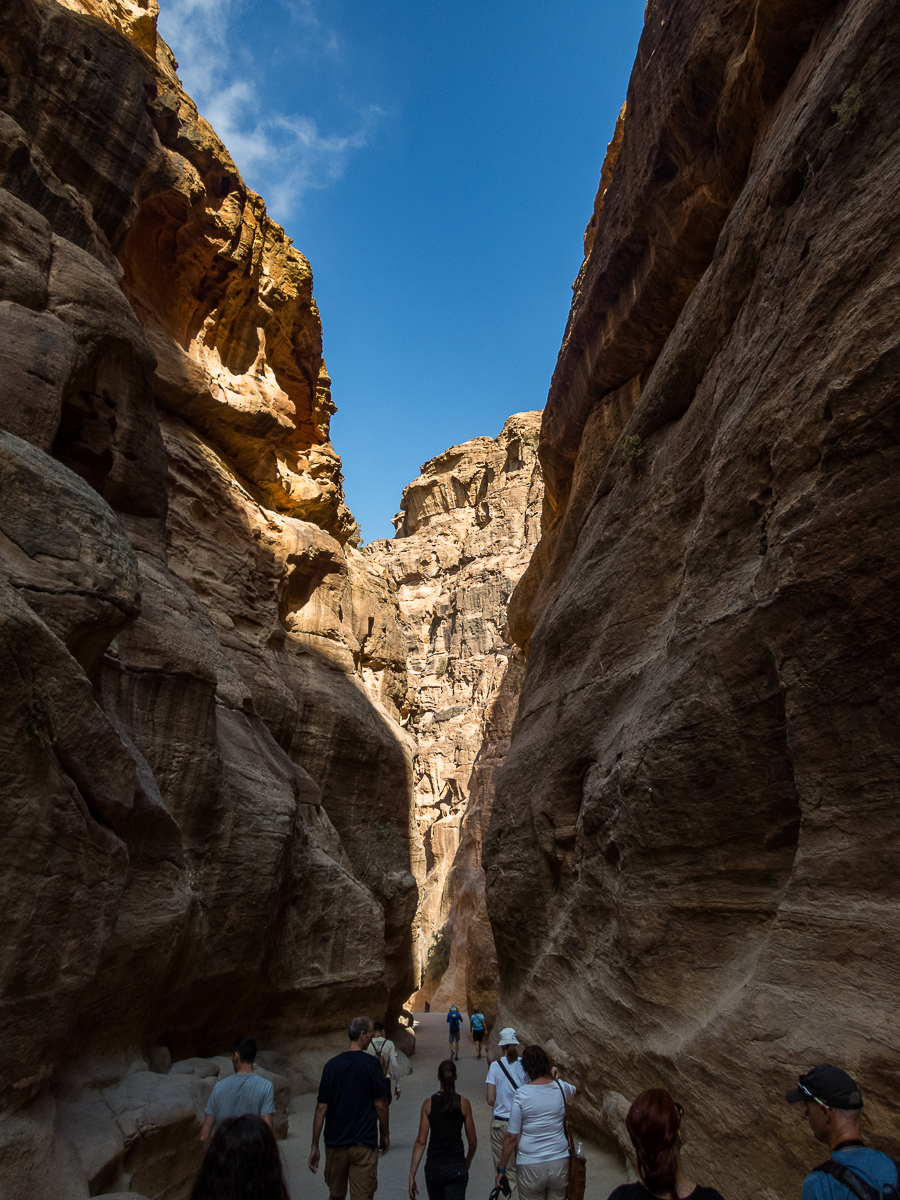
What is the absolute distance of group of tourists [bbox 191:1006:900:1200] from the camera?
2.31 metres

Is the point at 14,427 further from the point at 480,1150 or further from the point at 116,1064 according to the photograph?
the point at 480,1150

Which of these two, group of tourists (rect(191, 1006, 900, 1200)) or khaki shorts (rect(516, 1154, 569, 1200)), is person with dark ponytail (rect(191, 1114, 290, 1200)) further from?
khaki shorts (rect(516, 1154, 569, 1200))

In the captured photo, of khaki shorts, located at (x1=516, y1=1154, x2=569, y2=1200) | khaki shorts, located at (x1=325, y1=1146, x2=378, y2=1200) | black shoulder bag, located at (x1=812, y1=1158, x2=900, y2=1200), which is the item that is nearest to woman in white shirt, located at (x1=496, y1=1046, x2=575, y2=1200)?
khaki shorts, located at (x1=516, y1=1154, x2=569, y2=1200)

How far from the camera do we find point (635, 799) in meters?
7.81

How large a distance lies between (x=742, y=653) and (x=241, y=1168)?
17.9 feet

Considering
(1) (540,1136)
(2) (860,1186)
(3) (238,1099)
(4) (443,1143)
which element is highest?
(2) (860,1186)

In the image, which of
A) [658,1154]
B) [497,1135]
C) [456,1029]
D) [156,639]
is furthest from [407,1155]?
[456,1029]

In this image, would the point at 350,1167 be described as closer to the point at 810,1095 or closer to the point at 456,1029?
the point at 810,1095

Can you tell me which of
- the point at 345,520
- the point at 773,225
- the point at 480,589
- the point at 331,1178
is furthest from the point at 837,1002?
the point at 480,589

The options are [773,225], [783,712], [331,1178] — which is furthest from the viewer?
[773,225]

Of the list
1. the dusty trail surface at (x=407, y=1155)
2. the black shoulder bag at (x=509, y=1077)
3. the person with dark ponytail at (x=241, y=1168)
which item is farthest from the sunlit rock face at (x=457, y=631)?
the person with dark ponytail at (x=241, y=1168)

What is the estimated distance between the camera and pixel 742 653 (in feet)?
21.2

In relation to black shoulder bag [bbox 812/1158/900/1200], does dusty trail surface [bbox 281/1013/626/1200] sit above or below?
below

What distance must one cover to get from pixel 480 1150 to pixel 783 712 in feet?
24.3
